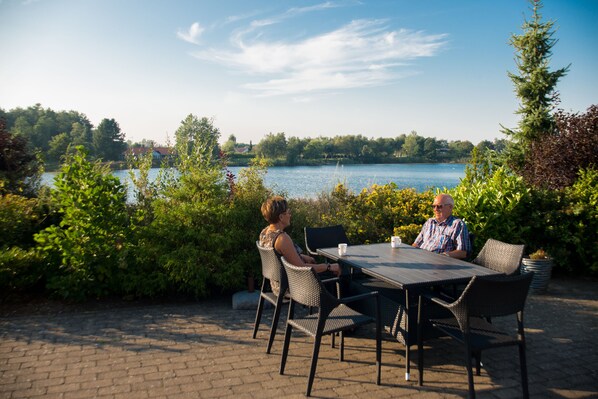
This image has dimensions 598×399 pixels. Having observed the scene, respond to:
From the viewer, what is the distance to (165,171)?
795cm

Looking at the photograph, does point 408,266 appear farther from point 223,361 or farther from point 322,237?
point 223,361

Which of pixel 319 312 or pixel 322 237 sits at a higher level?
pixel 322 237

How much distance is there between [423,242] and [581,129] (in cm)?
449

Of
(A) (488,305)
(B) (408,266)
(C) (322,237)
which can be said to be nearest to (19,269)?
(C) (322,237)

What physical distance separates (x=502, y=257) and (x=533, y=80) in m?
11.4

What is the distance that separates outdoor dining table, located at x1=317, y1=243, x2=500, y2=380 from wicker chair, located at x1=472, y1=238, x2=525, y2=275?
329 millimetres

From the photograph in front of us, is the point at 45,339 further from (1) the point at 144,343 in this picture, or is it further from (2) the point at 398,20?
(2) the point at 398,20

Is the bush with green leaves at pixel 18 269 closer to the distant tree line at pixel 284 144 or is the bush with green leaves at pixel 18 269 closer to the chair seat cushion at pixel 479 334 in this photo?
the chair seat cushion at pixel 479 334

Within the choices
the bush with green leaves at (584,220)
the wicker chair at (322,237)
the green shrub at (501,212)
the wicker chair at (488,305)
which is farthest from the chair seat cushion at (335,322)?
the bush with green leaves at (584,220)

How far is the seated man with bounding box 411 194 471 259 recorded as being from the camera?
4.49 metres

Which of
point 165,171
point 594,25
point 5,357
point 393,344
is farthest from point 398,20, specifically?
point 5,357

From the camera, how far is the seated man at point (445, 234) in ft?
14.7

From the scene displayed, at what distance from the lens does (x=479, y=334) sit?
304 centimetres

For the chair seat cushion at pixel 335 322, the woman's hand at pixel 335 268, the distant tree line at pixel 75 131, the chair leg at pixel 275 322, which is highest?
the distant tree line at pixel 75 131
